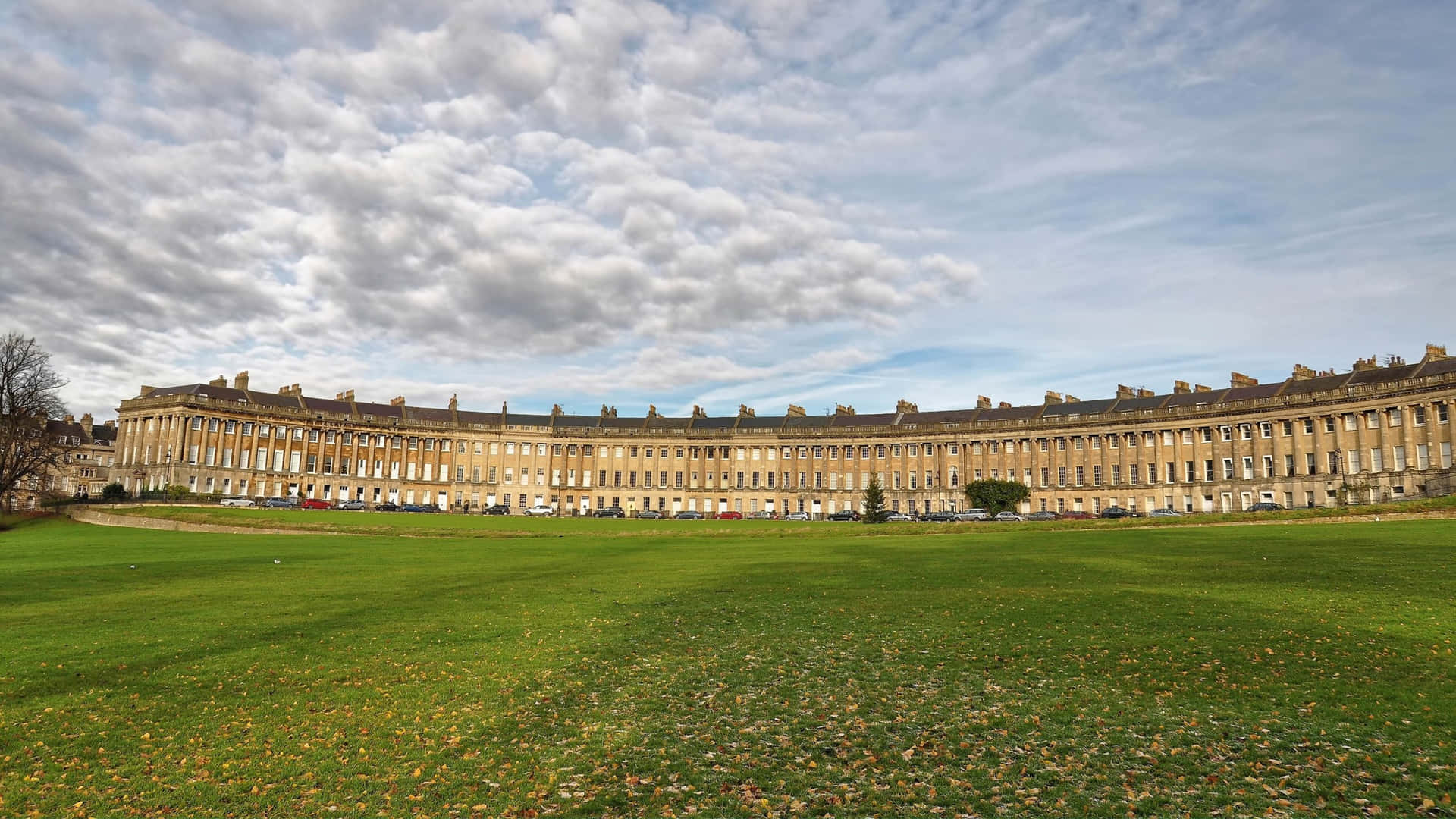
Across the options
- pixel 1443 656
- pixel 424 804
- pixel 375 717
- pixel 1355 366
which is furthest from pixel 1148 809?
pixel 1355 366

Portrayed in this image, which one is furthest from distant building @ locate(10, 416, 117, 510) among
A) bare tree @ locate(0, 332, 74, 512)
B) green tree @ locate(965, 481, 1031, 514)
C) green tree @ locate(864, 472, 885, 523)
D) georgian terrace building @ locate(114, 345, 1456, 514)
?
green tree @ locate(965, 481, 1031, 514)

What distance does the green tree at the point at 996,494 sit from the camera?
82.8 meters

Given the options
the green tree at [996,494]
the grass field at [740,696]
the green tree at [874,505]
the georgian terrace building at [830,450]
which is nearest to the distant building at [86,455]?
the georgian terrace building at [830,450]

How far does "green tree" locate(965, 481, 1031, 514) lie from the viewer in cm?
8281

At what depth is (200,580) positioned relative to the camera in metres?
23.5

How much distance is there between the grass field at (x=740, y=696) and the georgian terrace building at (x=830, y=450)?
75802 millimetres

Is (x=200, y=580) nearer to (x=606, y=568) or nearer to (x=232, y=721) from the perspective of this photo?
(x=606, y=568)

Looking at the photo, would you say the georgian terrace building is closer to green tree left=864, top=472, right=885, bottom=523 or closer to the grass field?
green tree left=864, top=472, right=885, bottom=523

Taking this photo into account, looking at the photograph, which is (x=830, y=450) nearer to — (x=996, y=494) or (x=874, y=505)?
(x=996, y=494)

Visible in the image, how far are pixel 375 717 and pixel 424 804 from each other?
115 inches

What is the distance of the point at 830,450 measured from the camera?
11775 cm

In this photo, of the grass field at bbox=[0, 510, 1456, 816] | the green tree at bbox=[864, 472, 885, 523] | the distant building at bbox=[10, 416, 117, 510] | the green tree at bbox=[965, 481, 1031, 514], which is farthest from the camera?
the distant building at bbox=[10, 416, 117, 510]

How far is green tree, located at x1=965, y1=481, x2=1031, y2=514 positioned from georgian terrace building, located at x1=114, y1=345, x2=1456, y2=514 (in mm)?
22132

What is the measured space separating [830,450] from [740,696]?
107 m
